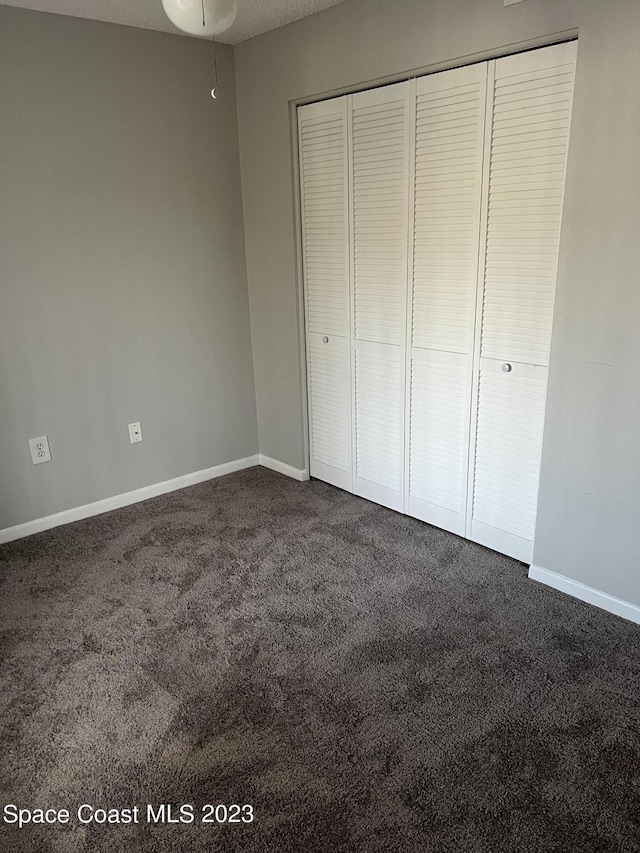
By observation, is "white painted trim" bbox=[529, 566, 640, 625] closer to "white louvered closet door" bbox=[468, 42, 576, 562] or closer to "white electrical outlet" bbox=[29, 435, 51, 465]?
"white louvered closet door" bbox=[468, 42, 576, 562]

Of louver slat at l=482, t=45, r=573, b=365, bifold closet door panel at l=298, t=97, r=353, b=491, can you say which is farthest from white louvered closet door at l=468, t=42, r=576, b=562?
bifold closet door panel at l=298, t=97, r=353, b=491

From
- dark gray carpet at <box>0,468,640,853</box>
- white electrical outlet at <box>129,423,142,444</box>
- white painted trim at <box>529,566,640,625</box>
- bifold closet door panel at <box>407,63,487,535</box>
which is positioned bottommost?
dark gray carpet at <box>0,468,640,853</box>

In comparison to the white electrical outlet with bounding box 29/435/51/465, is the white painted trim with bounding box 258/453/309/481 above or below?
below

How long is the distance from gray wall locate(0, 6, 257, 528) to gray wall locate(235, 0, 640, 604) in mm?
685

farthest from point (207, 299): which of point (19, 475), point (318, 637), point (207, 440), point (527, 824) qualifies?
point (527, 824)

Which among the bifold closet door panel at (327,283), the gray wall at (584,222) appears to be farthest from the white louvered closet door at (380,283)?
the gray wall at (584,222)

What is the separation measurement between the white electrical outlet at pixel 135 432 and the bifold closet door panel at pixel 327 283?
3.13 ft

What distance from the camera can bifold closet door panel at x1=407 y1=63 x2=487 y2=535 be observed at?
8.21 ft

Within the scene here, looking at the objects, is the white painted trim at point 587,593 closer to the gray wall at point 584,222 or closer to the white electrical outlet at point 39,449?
the gray wall at point 584,222

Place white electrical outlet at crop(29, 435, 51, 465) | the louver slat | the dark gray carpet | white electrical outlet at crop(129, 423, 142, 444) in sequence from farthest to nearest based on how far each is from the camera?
white electrical outlet at crop(129, 423, 142, 444) → white electrical outlet at crop(29, 435, 51, 465) → the louver slat → the dark gray carpet

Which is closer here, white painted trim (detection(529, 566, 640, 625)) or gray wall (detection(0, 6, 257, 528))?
white painted trim (detection(529, 566, 640, 625))

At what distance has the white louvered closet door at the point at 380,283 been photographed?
2771 mm

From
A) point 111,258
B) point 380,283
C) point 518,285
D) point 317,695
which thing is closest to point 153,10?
point 111,258

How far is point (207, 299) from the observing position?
3.52 meters
